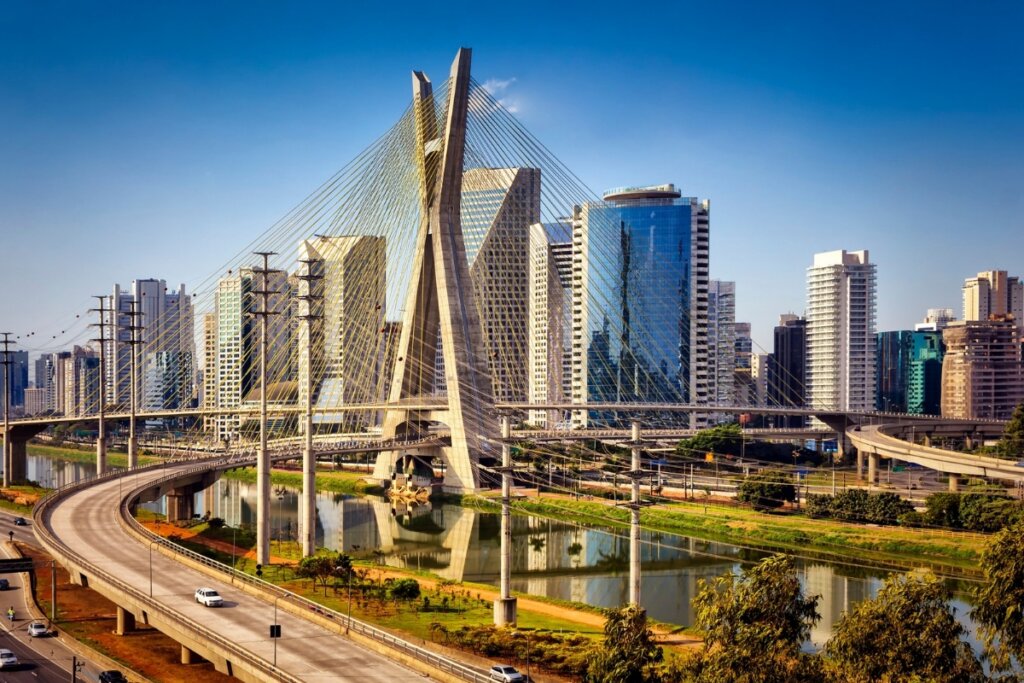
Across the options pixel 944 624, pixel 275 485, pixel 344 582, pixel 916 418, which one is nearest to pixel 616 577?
pixel 344 582

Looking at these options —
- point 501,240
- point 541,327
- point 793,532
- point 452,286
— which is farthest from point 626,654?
point 501,240

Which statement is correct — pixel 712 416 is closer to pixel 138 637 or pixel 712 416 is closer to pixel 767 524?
pixel 767 524

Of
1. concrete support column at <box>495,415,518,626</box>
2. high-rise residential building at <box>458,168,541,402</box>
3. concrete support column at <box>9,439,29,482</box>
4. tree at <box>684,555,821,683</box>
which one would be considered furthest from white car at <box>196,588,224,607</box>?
high-rise residential building at <box>458,168,541,402</box>

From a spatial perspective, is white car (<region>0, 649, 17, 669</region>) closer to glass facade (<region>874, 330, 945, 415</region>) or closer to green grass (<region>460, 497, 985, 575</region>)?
green grass (<region>460, 497, 985, 575</region>)

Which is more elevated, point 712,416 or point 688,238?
point 688,238

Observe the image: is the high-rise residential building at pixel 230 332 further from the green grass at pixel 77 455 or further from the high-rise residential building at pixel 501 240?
the high-rise residential building at pixel 501 240

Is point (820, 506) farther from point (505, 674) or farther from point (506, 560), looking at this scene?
point (505, 674)
